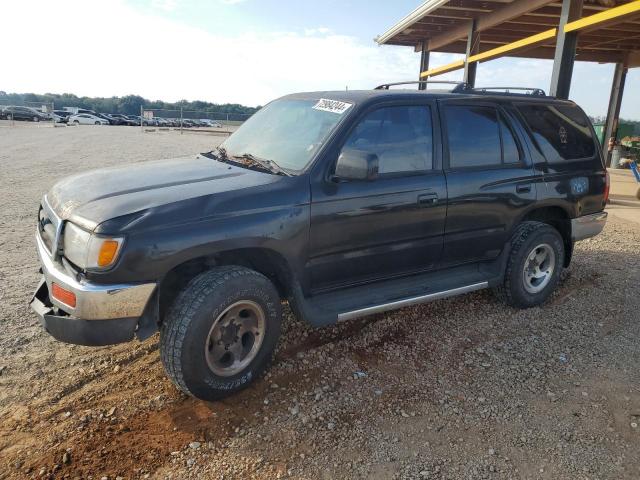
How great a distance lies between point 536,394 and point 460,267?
1323 mm

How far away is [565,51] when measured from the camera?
895cm

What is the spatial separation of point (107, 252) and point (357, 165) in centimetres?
162

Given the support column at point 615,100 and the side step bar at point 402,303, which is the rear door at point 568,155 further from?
the support column at point 615,100

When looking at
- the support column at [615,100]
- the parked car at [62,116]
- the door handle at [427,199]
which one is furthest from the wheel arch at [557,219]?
the parked car at [62,116]

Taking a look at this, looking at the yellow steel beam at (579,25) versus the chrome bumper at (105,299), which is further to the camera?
the yellow steel beam at (579,25)

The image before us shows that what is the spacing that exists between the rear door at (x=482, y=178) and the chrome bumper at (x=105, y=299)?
2.46 m

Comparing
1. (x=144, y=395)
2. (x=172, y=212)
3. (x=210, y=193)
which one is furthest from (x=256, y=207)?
(x=144, y=395)

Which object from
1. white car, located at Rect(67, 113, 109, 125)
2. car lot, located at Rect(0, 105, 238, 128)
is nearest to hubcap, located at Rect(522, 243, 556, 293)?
car lot, located at Rect(0, 105, 238, 128)

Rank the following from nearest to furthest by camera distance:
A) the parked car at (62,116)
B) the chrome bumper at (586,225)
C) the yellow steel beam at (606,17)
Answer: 1. the chrome bumper at (586,225)
2. the yellow steel beam at (606,17)
3. the parked car at (62,116)

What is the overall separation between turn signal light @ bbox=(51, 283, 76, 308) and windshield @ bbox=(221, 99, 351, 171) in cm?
160

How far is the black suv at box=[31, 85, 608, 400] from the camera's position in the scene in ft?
9.20

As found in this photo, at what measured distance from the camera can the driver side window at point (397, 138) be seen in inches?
143

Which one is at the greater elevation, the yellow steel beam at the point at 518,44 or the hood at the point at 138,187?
the yellow steel beam at the point at 518,44

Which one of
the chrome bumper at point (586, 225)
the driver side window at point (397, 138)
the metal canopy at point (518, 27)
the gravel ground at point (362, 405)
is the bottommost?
the gravel ground at point (362, 405)
